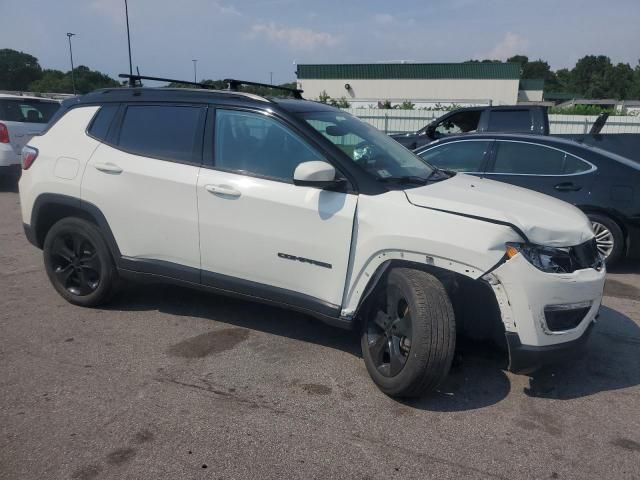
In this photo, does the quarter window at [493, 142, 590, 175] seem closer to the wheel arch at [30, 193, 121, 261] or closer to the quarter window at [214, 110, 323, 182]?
the quarter window at [214, 110, 323, 182]

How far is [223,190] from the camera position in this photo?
380 cm

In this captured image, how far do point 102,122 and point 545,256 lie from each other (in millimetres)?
3554

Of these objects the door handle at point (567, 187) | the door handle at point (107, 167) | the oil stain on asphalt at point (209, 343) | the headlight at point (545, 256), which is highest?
the door handle at point (107, 167)

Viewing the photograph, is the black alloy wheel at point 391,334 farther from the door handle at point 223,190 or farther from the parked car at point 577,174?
the parked car at point 577,174

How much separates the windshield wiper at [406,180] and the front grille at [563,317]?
1.19 meters

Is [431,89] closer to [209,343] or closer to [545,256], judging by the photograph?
[209,343]

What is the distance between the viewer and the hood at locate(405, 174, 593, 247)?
3.13 metres

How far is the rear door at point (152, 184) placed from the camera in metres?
4.00

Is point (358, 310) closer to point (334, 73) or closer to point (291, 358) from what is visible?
point (291, 358)

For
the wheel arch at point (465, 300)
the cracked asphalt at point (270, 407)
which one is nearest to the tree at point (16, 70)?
the cracked asphalt at point (270, 407)

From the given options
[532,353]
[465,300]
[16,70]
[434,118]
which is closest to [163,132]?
[465,300]

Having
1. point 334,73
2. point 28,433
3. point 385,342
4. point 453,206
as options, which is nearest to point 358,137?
point 453,206

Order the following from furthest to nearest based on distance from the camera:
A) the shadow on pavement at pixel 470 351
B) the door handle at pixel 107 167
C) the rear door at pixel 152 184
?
1. the door handle at pixel 107 167
2. the rear door at pixel 152 184
3. the shadow on pavement at pixel 470 351

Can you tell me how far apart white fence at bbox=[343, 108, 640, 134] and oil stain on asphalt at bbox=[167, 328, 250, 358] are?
15071mm
